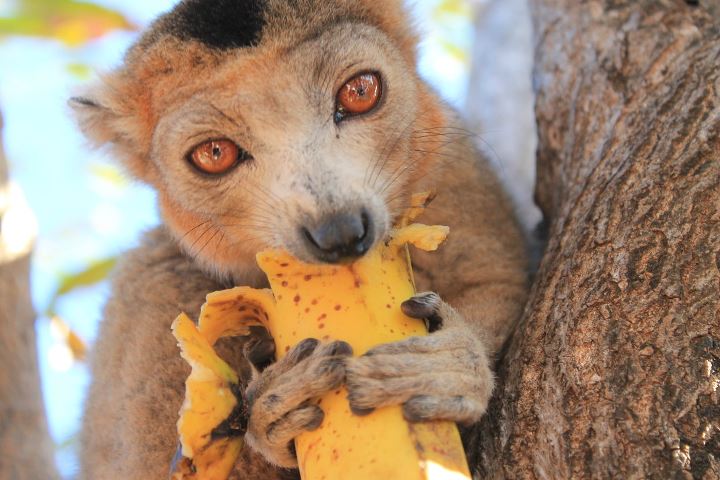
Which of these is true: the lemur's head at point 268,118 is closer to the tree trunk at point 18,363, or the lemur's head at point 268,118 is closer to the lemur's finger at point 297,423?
the lemur's finger at point 297,423

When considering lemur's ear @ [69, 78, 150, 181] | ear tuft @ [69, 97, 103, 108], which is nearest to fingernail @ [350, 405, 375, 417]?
lemur's ear @ [69, 78, 150, 181]

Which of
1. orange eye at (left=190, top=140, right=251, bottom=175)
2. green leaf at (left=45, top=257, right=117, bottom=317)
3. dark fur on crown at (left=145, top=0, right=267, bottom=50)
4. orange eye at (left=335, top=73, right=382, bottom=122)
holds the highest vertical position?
dark fur on crown at (left=145, top=0, right=267, bottom=50)

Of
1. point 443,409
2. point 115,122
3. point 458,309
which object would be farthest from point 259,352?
point 115,122

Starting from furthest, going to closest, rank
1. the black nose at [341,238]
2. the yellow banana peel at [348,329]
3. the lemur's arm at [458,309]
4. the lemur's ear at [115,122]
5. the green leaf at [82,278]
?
1. the green leaf at [82,278]
2. the lemur's ear at [115,122]
3. the black nose at [341,238]
4. the lemur's arm at [458,309]
5. the yellow banana peel at [348,329]

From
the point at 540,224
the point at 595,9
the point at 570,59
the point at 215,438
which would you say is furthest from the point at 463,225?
the point at 215,438

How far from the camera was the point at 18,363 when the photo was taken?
4840 mm

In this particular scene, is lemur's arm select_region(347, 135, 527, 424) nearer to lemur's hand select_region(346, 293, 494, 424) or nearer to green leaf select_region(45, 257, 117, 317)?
lemur's hand select_region(346, 293, 494, 424)

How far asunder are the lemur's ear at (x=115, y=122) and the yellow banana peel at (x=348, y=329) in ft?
4.66

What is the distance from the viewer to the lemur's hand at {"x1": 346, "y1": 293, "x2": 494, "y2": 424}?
2.62 meters

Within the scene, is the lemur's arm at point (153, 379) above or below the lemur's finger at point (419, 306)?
below

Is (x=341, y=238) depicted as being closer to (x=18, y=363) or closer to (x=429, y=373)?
(x=429, y=373)

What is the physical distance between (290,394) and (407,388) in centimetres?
41

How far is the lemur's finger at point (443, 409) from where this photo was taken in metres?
2.61

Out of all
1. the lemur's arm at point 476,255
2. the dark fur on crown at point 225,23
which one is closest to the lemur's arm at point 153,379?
the lemur's arm at point 476,255
